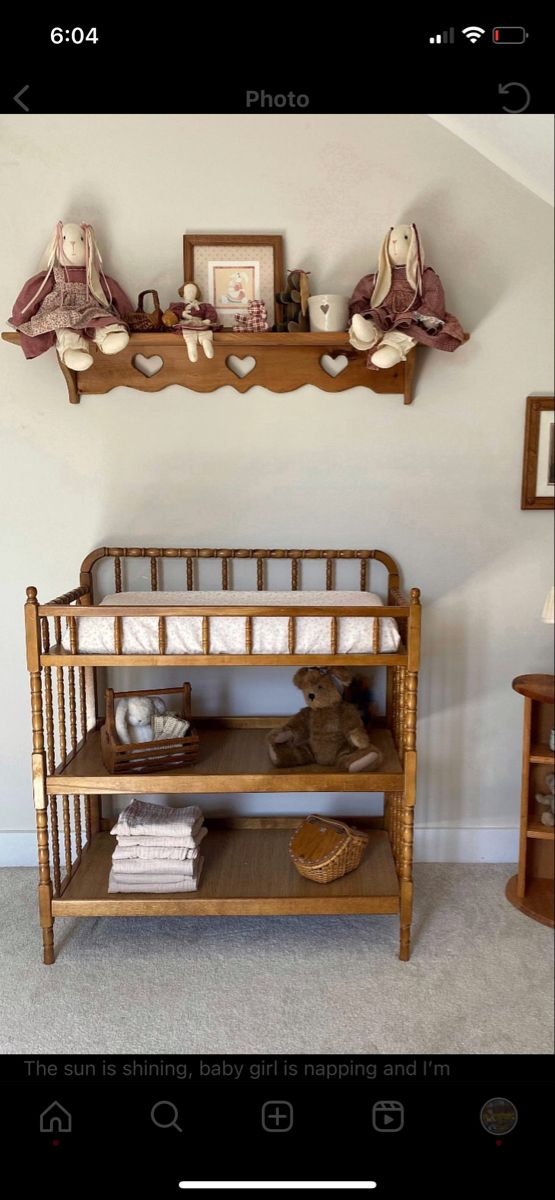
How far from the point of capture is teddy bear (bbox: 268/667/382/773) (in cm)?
199

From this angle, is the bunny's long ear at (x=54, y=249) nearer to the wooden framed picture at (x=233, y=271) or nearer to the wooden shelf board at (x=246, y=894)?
the wooden framed picture at (x=233, y=271)

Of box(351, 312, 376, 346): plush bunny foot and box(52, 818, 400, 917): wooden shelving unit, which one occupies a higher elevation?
box(351, 312, 376, 346): plush bunny foot

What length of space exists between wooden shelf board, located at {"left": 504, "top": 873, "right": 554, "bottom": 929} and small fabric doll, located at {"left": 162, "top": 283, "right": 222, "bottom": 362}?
161 cm

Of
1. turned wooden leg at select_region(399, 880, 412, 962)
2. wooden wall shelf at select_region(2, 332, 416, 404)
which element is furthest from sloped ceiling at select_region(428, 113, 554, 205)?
turned wooden leg at select_region(399, 880, 412, 962)

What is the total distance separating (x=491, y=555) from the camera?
2363 mm

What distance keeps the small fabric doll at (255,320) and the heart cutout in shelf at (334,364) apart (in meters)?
0.21

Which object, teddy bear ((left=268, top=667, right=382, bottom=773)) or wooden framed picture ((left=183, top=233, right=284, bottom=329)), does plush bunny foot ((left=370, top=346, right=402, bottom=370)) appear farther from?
teddy bear ((left=268, top=667, right=382, bottom=773))

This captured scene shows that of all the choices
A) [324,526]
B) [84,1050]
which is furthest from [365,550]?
[84,1050]

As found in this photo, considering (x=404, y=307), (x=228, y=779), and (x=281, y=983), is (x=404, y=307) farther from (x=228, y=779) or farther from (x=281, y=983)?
(x=281, y=983)

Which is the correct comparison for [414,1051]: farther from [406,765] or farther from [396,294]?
[396,294]

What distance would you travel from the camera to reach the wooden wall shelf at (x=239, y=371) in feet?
7.41

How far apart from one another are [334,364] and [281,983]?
1.60m

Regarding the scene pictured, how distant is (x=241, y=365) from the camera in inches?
90.4
